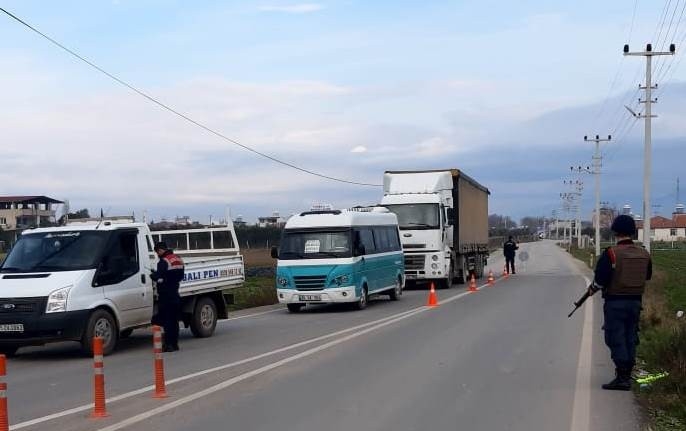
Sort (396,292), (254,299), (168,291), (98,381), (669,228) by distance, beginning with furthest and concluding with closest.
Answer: (669,228)
(396,292)
(254,299)
(168,291)
(98,381)

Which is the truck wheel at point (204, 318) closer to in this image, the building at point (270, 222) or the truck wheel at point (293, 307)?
the truck wheel at point (293, 307)

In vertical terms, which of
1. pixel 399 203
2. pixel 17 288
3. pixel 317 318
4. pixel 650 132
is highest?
pixel 650 132

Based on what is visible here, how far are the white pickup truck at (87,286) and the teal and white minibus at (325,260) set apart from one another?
5.12m

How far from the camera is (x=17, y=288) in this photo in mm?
12312

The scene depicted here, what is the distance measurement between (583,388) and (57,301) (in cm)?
754

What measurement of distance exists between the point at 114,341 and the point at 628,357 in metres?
7.92

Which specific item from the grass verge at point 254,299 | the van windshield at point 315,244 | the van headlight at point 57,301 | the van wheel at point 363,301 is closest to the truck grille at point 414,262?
the grass verge at point 254,299

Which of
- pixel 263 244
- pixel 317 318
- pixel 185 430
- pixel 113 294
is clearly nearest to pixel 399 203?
pixel 317 318

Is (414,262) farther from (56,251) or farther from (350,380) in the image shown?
(350,380)

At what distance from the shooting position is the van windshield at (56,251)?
12984mm

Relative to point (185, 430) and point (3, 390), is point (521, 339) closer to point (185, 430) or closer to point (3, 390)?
point (185, 430)

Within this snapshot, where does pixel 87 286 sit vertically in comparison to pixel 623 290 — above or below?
below

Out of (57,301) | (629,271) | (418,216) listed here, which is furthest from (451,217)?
(629,271)

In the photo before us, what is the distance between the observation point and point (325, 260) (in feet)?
67.5
